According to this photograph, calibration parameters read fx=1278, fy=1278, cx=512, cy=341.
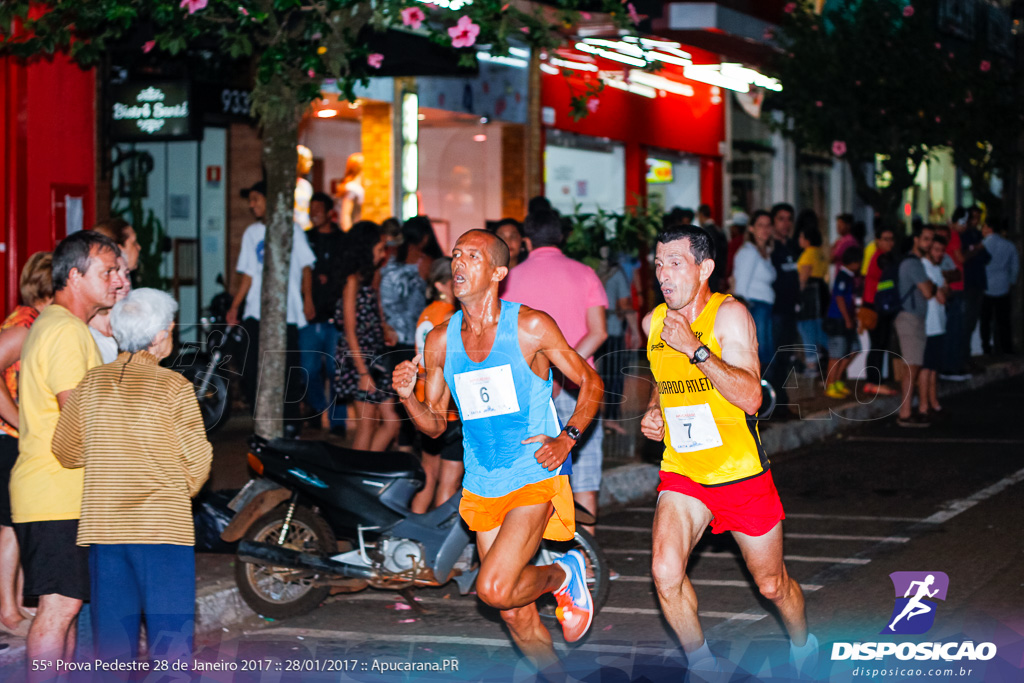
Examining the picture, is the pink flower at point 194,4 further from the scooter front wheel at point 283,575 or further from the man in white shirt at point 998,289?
the man in white shirt at point 998,289

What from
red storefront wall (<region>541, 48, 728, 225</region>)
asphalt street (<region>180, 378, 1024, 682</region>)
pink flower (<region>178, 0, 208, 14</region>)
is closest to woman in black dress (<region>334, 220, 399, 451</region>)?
asphalt street (<region>180, 378, 1024, 682</region>)

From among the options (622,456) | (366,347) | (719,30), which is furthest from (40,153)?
(719,30)

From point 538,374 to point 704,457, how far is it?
0.78 meters

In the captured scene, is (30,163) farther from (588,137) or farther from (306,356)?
(588,137)

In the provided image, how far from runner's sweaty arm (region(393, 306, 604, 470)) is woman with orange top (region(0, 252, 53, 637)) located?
5.38ft

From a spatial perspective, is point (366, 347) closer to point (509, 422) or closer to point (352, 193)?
point (509, 422)

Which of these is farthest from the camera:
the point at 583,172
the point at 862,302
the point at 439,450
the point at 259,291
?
the point at 583,172

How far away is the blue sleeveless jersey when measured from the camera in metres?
5.28

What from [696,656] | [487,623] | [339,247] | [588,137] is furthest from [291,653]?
[588,137]

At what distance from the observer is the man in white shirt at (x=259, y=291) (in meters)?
10.7

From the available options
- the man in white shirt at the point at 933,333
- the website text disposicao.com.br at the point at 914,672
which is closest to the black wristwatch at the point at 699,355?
the website text disposicao.com.br at the point at 914,672

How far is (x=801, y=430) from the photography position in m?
13.1

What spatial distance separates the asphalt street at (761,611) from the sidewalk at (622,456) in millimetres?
256

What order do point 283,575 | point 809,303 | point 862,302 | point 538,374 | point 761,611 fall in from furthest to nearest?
point 862,302, point 809,303, point 283,575, point 761,611, point 538,374
